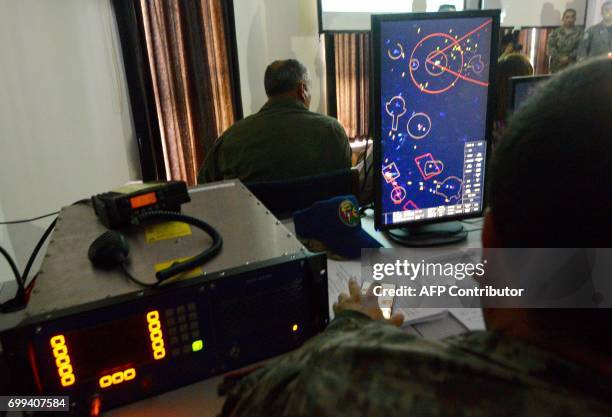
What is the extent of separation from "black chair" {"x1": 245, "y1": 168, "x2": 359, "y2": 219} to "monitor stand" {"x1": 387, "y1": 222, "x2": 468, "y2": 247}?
216 millimetres

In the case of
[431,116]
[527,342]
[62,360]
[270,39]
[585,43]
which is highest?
[270,39]

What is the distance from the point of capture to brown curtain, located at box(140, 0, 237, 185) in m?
2.72

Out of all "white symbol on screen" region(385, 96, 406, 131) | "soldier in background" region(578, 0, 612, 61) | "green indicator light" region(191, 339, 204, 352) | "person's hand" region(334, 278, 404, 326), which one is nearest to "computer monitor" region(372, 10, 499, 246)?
"white symbol on screen" region(385, 96, 406, 131)

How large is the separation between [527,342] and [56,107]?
236 cm

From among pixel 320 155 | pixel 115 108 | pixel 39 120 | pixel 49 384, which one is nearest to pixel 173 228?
pixel 49 384

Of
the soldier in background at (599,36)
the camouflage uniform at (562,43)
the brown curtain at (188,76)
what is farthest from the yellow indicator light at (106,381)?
the soldier in background at (599,36)

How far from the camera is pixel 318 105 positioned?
3.66m

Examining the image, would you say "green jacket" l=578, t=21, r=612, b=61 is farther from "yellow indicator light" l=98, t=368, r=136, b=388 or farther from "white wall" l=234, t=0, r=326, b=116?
"yellow indicator light" l=98, t=368, r=136, b=388

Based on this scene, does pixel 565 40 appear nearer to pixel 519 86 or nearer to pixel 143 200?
pixel 519 86

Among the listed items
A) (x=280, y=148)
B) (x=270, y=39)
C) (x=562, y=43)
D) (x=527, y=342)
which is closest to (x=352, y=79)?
(x=270, y=39)

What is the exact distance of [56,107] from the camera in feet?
7.08

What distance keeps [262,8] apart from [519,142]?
10.4 ft

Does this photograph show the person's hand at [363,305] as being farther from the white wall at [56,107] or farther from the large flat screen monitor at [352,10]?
the large flat screen monitor at [352,10]

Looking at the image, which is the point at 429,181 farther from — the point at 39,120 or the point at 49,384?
the point at 39,120
